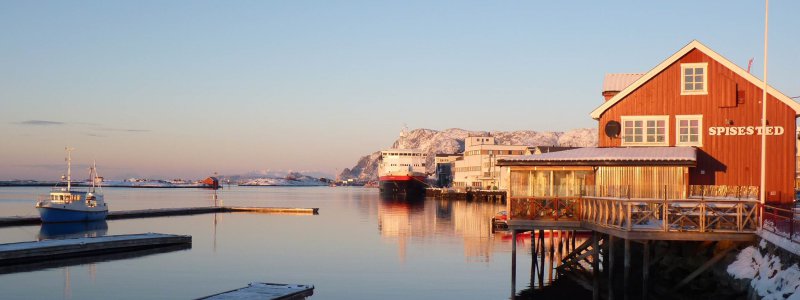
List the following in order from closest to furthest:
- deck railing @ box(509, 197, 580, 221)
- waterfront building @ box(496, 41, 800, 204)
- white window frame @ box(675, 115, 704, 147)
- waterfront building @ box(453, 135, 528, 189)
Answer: deck railing @ box(509, 197, 580, 221) < waterfront building @ box(496, 41, 800, 204) < white window frame @ box(675, 115, 704, 147) < waterfront building @ box(453, 135, 528, 189)

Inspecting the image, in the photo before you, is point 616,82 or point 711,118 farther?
point 616,82

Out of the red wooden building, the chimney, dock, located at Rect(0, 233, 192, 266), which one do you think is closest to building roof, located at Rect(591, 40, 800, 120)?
the red wooden building

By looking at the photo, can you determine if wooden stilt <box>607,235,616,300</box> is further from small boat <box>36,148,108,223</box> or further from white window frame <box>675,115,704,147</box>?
small boat <box>36,148,108,223</box>

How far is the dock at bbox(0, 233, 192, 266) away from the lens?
4172cm

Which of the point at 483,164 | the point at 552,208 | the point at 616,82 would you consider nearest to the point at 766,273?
the point at 552,208

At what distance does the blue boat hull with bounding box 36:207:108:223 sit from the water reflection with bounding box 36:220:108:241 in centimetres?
50

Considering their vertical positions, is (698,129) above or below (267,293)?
above

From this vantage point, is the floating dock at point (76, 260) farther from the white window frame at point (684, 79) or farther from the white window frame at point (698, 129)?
the white window frame at point (684, 79)

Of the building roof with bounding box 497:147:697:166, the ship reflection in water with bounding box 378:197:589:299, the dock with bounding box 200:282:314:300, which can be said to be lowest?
the ship reflection in water with bounding box 378:197:589:299

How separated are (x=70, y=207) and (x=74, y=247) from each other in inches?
1284

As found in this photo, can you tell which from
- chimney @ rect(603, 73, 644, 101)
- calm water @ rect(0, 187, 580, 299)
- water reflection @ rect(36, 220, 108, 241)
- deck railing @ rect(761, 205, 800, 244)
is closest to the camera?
deck railing @ rect(761, 205, 800, 244)

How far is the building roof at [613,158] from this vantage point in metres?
33.6

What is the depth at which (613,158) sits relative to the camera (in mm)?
34062

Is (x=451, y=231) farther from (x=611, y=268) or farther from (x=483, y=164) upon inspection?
(x=483, y=164)
